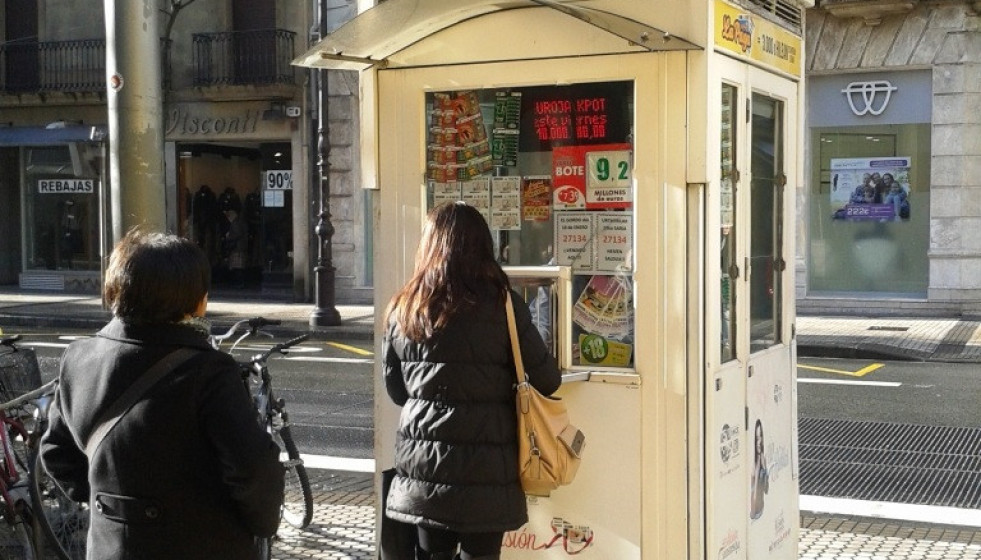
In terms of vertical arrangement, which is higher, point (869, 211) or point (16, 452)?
point (869, 211)

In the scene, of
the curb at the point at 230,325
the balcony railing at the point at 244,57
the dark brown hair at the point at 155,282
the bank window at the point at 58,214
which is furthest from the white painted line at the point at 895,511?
the bank window at the point at 58,214

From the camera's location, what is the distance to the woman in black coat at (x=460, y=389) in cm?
399

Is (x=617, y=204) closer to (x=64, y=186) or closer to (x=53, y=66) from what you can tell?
(x=53, y=66)

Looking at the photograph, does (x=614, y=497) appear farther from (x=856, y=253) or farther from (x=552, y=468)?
(x=856, y=253)

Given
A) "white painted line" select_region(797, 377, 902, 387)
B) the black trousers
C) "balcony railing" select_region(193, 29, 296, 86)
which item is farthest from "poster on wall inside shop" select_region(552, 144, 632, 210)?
"balcony railing" select_region(193, 29, 296, 86)

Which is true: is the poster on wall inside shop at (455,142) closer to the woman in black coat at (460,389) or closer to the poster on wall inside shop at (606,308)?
the poster on wall inside shop at (606,308)

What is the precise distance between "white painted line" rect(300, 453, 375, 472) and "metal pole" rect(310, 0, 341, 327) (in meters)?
9.60

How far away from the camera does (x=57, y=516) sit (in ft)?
19.0

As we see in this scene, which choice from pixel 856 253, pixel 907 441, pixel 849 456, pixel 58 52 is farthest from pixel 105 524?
pixel 58 52

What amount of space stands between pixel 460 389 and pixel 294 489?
3340mm

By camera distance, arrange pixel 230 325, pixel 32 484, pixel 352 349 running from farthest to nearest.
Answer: pixel 230 325 → pixel 352 349 → pixel 32 484

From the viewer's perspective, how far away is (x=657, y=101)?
15.1 ft

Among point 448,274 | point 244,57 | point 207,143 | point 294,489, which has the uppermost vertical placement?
point 244,57

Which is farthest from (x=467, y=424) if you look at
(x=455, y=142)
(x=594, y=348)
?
(x=455, y=142)
